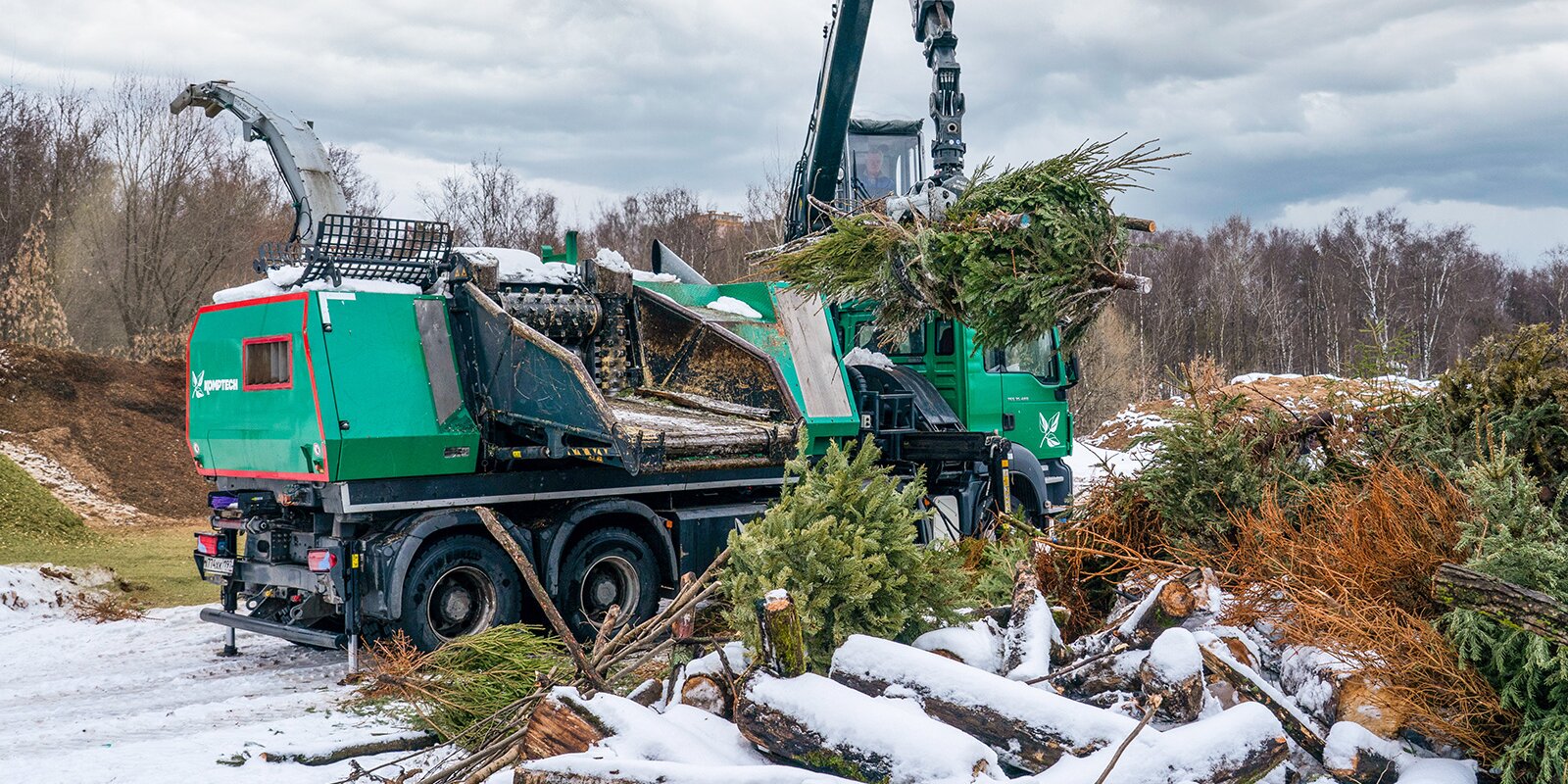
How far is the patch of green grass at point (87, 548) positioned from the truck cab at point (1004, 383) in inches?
257

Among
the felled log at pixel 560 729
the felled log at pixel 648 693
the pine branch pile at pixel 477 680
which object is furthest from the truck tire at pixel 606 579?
the felled log at pixel 560 729

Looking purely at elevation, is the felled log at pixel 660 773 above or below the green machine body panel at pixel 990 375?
below

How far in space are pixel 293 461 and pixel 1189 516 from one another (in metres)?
5.20

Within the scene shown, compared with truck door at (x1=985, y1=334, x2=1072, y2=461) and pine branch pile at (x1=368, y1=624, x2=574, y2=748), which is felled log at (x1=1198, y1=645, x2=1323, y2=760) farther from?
truck door at (x1=985, y1=334, x2=1072, y2=461)

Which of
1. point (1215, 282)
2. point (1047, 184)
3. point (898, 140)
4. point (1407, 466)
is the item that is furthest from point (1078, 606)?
point (1215, 282)

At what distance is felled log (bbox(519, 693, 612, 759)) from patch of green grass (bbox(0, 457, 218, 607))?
25.2 ft

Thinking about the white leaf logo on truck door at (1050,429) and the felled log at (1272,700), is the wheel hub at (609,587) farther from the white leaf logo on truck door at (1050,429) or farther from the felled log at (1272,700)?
the felled log at (1272,700)

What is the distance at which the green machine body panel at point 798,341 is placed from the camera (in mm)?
8836

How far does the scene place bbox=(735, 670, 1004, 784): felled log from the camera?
4059 millimetres

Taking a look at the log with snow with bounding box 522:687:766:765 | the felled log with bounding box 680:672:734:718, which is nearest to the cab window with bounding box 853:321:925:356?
the felled log with bounding box 680:672:734:718

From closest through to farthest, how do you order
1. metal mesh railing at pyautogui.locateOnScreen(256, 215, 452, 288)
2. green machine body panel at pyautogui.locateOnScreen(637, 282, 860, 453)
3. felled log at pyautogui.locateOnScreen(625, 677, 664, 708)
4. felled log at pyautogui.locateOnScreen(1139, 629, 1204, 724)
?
felled log at pyautogui.locateOnScreen(1139, 629, 1204, 724)
felled log at pyautogui.locateOnScreen(625, 677, 664, 708)
metal mesh railing at pyautogui.locateOnScreen(256, 215, 452, 288)
green machine body panel at pyautogui.locateOnScreen(637, 282, 860, 453)

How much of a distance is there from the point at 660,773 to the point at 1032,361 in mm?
7805

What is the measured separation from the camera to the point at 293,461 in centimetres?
759

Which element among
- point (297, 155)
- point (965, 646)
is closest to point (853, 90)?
point (297, 155)
